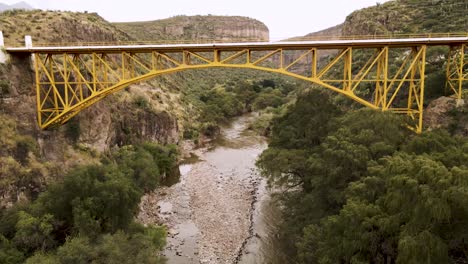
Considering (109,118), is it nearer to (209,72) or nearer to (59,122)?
(59,122)

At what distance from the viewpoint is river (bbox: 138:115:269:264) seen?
21844 millimetres

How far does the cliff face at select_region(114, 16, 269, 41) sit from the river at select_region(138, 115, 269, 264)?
59.9 meters

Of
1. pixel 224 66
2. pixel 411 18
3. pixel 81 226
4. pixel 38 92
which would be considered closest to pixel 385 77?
pixel 224 66

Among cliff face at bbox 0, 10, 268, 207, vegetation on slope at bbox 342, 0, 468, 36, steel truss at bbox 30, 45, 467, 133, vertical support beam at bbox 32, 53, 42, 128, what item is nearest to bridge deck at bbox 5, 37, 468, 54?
steel truss at bbox 30, 45, 467, 133

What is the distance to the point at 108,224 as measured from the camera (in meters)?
16.7

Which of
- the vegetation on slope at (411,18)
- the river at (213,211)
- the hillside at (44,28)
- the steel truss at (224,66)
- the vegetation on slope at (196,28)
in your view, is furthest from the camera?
the vegetation on slope at (196,28)

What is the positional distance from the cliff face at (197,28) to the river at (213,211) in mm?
59932

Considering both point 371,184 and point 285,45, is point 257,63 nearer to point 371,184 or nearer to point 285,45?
point 285,45

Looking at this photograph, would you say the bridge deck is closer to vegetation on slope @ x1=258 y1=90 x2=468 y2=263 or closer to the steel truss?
the steel truss

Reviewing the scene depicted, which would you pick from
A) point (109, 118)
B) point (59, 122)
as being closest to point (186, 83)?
point (109, 118)

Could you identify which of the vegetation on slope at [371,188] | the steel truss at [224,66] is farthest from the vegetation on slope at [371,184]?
the steel truss at [224,66]

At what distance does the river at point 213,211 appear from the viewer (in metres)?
21.8

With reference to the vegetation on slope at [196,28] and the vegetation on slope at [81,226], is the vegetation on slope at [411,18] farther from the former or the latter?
the vegetation on slope at [196,28]

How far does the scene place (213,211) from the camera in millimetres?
27219
